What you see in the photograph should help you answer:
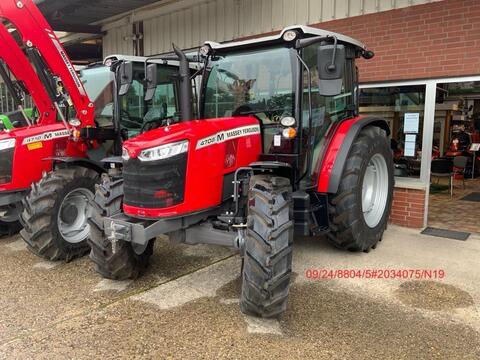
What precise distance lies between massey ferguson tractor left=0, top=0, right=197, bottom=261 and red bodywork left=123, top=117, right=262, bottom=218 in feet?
3.84

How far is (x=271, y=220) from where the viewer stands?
3.36m

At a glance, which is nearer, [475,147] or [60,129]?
[60,129]

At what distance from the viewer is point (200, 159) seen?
366cm

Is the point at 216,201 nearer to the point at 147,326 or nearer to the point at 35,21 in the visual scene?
the point at 147,326

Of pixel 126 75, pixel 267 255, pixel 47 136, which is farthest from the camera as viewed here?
pixel 47 136

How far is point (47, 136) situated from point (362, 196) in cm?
381

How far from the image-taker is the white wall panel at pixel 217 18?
6.71 meters

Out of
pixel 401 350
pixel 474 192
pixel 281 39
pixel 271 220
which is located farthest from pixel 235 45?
pixel 474 192

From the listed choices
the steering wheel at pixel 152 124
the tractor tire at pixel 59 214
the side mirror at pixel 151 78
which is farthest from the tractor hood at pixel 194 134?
the steering wheel at pixel 152 124

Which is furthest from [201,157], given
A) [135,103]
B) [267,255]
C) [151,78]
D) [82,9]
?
[82,9]

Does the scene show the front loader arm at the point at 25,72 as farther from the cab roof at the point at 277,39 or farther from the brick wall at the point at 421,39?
the brick wall at the point at 421,39

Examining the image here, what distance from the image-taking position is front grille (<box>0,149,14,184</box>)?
16.7ft

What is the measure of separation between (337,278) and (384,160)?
162cm

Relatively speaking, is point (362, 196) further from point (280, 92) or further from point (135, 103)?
point (135, 103)
